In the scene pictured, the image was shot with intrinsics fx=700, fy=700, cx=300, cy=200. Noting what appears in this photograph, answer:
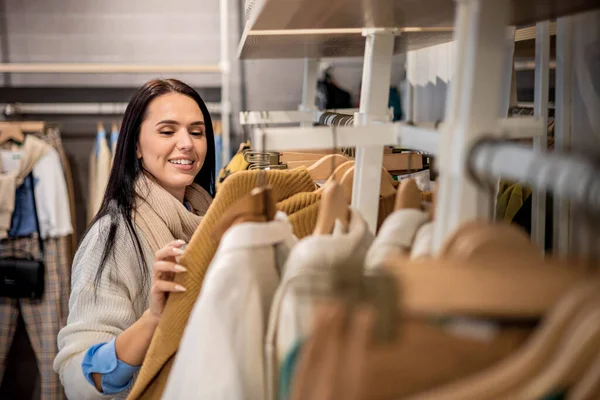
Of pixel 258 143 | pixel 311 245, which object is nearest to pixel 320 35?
pixel 258 143

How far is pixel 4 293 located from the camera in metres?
2.97

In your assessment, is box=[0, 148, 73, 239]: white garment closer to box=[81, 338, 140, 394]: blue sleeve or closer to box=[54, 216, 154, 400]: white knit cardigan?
box=[54, 216, 154, 400]: white knit cardigan

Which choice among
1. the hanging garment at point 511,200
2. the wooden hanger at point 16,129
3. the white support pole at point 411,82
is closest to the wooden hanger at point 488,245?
the hanging garment at point 511,200

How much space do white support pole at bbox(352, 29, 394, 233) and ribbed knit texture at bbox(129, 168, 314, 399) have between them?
169mm

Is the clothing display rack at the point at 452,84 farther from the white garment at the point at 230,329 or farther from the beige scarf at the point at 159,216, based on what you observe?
the beige scarf at the point at 159,216

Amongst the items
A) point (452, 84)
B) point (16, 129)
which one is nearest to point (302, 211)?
point (452, 84)

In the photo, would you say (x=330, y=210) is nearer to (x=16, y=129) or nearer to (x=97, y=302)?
(x=97, y=302)

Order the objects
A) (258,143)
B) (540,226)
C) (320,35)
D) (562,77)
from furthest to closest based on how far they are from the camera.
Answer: (320,35)
(540,226)
(562,77)
(258,143)

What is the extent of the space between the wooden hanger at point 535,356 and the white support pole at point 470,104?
0.54 feet

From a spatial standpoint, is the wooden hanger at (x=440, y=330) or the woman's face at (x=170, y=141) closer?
the wooden hanger at (x=440, y=330)

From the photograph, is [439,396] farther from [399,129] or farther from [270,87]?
[270,87]

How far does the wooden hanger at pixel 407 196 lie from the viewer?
0.87 meters

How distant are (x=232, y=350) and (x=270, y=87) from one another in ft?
9.70

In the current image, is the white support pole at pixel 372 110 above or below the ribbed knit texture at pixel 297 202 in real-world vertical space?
above
